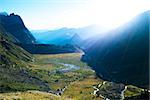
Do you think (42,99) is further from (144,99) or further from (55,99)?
(144,99)

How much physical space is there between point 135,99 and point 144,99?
3.13 meters

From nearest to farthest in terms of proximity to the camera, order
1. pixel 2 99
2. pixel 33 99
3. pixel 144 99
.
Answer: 1. pixel 2 99
2. pixel 33 99
3. pixel 144 99

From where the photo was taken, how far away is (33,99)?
201 ft

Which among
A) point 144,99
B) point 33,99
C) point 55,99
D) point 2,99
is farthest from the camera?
point 144,99

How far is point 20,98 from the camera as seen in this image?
6041 centimetres

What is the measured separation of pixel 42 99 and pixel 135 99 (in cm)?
6268

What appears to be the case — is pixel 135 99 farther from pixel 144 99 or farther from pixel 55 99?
pixel 55 99

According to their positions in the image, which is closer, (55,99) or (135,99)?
(55,99)

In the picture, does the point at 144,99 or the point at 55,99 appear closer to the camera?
the point at 55,99

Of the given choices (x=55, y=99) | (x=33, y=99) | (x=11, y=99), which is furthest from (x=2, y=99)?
(x=55, y=99)

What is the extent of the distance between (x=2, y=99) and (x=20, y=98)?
4051mm

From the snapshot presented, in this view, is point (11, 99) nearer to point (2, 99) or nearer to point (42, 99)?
point (2, 99)

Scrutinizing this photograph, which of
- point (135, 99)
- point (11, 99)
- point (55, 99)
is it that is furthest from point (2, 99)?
point (135, 99)

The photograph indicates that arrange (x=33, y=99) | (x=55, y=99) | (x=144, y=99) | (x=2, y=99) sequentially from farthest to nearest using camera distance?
(x=144, y=99) → (x=55, y=99) → (x=33, y=99) → (x=2, y=99)
